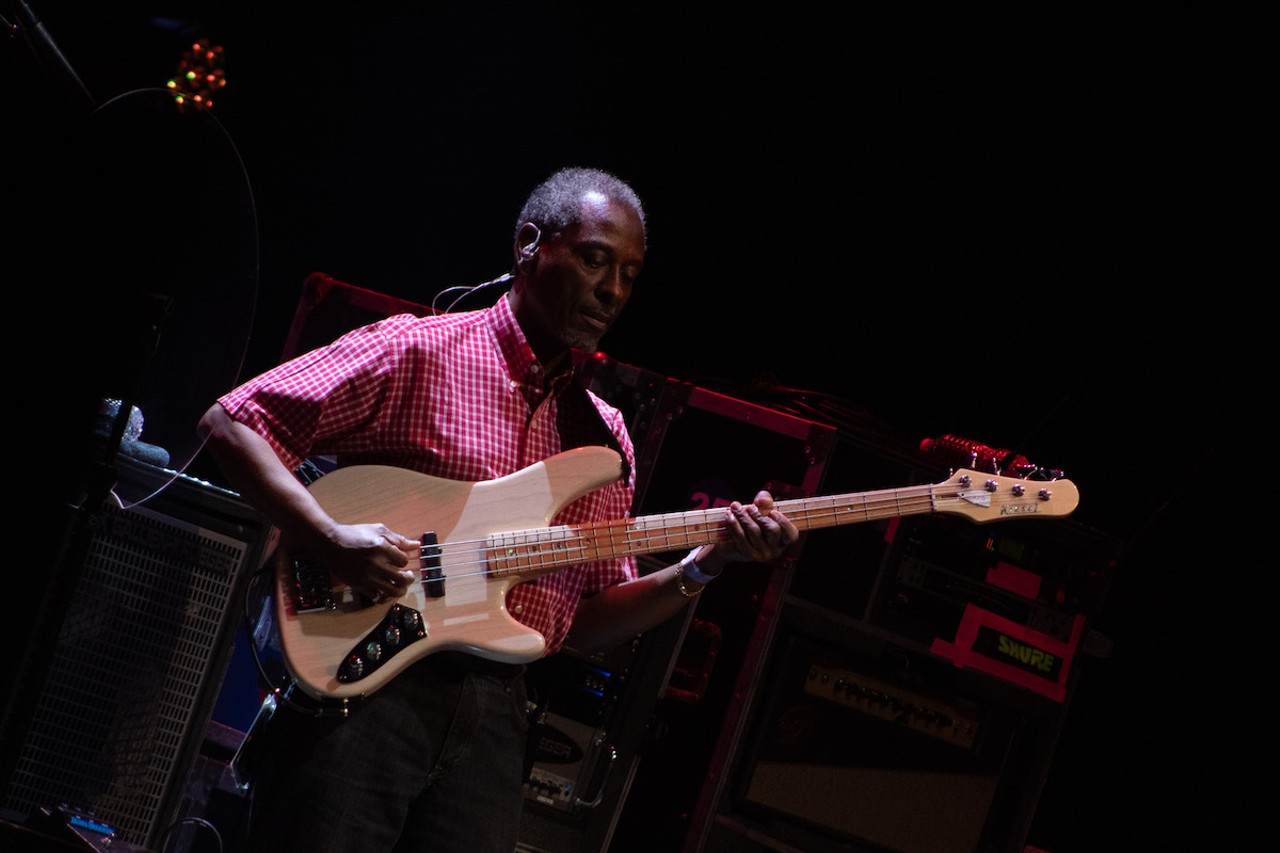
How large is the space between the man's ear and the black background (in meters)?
1.66

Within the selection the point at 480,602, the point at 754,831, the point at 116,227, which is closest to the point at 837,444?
the point at 754,831

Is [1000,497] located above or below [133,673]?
above

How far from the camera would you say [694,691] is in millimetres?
3828

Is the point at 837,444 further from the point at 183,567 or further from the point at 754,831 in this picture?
the point at 183,567

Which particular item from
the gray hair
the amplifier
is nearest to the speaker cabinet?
the gray hair

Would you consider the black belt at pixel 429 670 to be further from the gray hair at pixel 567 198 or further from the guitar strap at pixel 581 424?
the gray hair at pixel 567 198

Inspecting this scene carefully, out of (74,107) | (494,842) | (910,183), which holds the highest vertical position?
(910,183)

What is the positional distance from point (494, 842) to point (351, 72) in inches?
134

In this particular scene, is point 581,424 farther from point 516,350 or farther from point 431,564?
point 431,564

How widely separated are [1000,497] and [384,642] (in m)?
1.73

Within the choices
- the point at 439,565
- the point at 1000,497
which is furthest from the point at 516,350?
the point at 1000,497

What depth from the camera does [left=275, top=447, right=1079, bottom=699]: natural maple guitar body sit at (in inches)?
85.3

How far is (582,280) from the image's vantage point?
2.53 meters

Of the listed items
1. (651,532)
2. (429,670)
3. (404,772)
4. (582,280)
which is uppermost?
(582,280)
